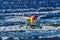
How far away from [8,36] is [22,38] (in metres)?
0.22

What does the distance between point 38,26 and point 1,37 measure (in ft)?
2.47

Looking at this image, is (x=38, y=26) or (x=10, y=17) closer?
(x=38, y=26)

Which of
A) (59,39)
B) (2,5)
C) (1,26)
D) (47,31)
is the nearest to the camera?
(59,39)

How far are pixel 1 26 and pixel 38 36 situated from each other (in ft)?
2.74

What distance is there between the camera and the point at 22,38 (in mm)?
4359

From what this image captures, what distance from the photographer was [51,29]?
15.5 ft

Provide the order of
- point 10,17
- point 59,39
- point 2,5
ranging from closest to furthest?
point 59,39, point 10,17, point 2,5

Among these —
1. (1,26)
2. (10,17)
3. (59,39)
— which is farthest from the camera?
(10,17)

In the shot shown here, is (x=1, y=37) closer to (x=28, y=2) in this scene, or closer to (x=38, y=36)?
(x=38, y=36)

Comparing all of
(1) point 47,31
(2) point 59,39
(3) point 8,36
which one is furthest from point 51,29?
(3) point 8,36

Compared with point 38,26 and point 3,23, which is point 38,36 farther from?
point 3,23

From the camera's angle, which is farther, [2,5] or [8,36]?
[2,5]

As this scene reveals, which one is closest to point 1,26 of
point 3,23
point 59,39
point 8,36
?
point 3,23

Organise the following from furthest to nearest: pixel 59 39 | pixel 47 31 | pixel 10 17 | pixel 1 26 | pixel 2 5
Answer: pixel 2 5 < pixel 10 17 < pixel 1 26 < pixel 47 31 < pixel 59 39
